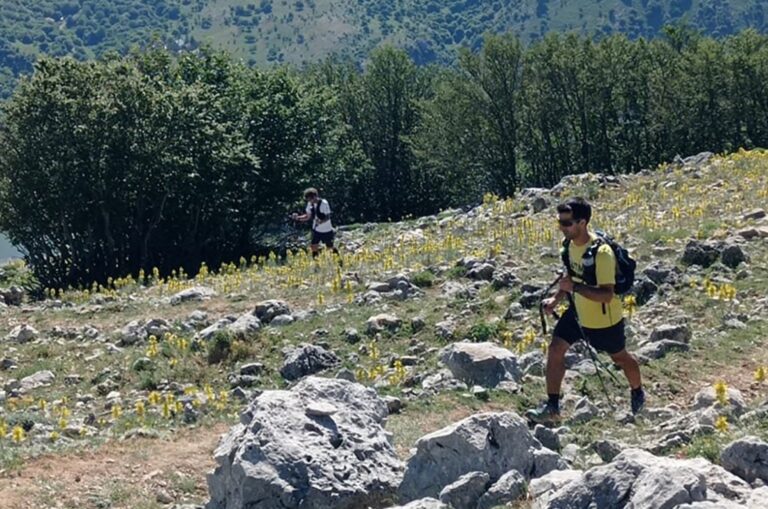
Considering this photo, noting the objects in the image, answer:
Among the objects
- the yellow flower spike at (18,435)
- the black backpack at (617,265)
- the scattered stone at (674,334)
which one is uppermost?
the black backpack at (617,265)

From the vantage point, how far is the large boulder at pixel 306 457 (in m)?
8.44

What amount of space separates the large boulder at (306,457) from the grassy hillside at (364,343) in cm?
114

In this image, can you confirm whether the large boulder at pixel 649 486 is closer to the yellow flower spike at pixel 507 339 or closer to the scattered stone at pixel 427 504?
the scattered stone at pixel 427 504

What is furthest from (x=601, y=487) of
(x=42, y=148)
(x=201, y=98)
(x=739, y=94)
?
(x=739, y=94)

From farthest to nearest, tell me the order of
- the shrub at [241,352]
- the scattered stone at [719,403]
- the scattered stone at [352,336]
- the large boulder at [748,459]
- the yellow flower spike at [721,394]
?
the scattered stone at [352,336]
the shrub at [241,352]
the yellow flower spike at [721,394]
the scattered stone at [719,403]
the large boulder at [748,459]

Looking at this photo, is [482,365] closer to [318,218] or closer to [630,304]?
[630,304]

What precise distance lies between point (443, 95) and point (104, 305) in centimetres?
3506

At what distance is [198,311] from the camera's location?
1792 centimetres

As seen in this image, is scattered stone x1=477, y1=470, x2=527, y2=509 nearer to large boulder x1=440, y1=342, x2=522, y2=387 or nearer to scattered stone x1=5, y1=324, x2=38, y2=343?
large boulder x1=440, y1=342, x2=522, y2=387

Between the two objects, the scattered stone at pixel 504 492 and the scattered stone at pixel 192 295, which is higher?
the scattered stone at pixel 504 492

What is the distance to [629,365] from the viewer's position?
10695 millimetres

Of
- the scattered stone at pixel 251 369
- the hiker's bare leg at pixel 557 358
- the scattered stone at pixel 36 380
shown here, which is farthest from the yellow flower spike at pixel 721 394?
the scattered stone at pixel 36 380

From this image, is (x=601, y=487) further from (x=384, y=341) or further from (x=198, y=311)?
(x=198, y=311)

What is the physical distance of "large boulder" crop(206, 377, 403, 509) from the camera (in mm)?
8438
